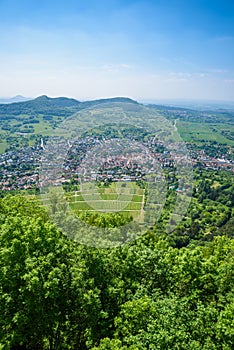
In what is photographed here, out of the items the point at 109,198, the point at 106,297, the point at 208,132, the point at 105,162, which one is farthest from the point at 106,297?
the point at 208,132

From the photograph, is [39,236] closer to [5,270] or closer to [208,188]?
[5,270]

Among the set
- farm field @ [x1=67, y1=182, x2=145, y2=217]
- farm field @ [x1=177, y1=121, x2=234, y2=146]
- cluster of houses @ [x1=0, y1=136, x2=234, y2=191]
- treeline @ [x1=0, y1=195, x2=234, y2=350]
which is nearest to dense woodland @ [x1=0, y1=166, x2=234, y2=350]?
treeline @ [x1=0, y1=195, x2=234, y2=350]

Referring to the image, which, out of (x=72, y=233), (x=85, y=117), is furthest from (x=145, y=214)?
(x=85, y=117)

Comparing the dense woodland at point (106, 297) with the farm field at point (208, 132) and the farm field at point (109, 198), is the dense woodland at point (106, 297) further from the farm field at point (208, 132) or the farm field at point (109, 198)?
the farm field at point (208, 132)

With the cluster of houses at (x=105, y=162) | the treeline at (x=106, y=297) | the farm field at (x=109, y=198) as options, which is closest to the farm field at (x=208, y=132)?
the treeline at (x=106, y=297)

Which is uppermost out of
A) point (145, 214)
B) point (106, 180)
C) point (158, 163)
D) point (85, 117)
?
point (85, 117)

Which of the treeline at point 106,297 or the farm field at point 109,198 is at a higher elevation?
the farm field at point 109,198

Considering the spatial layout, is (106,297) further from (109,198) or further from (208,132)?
(208,132)

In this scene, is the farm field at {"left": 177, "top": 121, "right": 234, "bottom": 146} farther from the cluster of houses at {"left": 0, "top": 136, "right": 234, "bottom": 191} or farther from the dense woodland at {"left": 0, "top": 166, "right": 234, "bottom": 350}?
the cluster of houses at {"left": 0, "top": 136, "right": 234, "bottom": 191}
